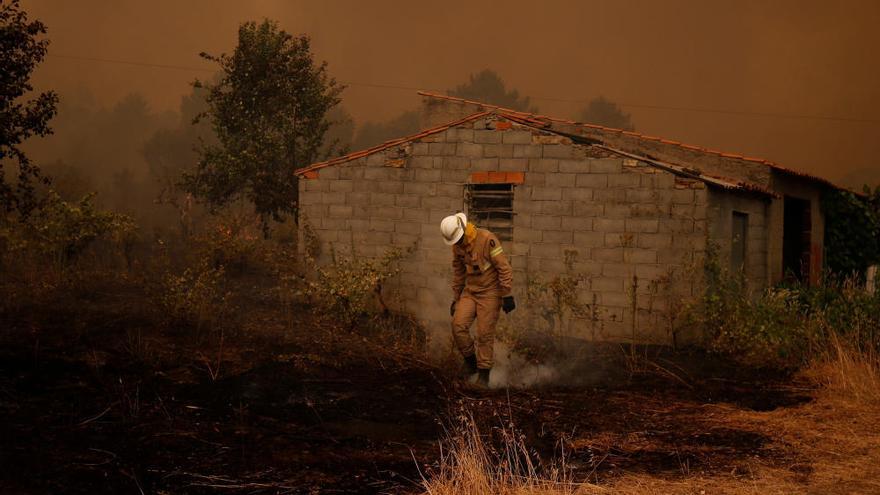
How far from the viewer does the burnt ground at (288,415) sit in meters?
4.83

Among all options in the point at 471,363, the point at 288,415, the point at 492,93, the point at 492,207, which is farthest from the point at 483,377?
the point at 492,93

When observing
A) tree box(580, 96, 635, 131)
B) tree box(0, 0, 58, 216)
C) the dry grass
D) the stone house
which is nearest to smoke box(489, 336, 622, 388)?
the stone house

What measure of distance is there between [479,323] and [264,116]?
11.4m

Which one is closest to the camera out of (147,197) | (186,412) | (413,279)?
(186,412)

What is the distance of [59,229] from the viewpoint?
12422 millimetres

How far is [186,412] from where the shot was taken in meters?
6.27

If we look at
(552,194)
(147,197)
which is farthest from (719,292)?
(147,197)

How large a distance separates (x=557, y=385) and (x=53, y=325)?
6.69 m

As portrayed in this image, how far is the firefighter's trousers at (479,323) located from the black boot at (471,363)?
0.17 ft

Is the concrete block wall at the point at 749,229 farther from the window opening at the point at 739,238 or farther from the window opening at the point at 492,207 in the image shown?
the window opening at the point at 492,207

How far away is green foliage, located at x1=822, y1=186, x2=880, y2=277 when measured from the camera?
606 inches

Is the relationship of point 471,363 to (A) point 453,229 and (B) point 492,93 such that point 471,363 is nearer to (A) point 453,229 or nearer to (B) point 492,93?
(A) point 453,229

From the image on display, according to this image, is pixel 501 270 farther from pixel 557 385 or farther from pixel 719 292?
pixel 719 292

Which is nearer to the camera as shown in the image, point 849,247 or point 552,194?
point 552,194
